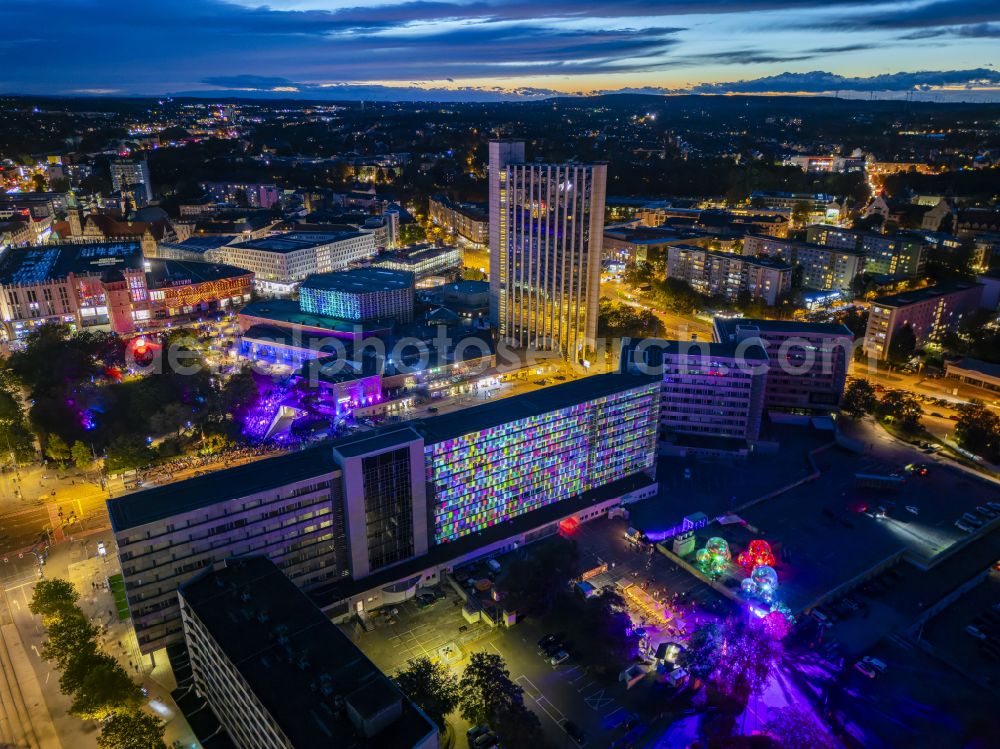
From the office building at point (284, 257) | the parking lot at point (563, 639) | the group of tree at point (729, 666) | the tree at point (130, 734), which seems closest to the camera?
the tree at point (130, 734)

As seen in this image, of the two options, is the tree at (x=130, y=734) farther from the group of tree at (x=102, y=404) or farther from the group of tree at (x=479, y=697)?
the group of tree at (x=102, y=404)

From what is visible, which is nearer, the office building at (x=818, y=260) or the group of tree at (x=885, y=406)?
the group of tree at (x=885, y=406)

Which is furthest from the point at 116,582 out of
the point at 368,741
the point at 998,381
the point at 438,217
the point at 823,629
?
the point at 438,217

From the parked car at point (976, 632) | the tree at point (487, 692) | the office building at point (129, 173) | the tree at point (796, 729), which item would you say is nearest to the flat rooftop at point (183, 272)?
the tree at point (487, 692)

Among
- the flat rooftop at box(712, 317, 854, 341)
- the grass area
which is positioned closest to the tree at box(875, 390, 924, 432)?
the flat rooftop at box(712, 317, 854, 341)

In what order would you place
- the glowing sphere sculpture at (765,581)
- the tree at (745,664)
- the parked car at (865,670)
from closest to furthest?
1. the tree at (745,664)
2. the parked car at (865,670)
3. the glowing sphere sculpture at (765,581)

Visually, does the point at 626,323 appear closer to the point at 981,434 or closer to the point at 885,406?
the point at 885,406

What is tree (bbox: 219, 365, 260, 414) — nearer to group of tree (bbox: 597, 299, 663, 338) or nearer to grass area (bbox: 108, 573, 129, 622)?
grass area (bbox: 108, 573, 129, 622)
